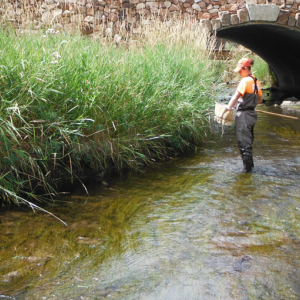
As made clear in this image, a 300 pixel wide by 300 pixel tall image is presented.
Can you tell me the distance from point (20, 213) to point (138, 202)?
3.61 ft

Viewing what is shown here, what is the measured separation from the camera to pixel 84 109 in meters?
4.16

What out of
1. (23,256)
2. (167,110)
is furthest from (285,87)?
(23,256)

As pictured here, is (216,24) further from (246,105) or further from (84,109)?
(84,109)

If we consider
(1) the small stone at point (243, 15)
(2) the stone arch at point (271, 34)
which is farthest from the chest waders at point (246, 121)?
(1) the small stone at point (243, 15)

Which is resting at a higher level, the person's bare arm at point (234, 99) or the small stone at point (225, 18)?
the small stone at point (225, 18)

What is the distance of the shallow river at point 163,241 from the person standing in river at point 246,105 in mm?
344

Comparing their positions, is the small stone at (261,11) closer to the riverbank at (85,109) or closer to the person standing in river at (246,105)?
the riverbank at (85,109)

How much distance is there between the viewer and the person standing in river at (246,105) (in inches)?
187

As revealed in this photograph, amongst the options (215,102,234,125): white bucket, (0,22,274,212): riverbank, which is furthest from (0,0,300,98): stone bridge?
(215,102,234,125): white bucket

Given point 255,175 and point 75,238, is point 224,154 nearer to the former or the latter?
point 255,175

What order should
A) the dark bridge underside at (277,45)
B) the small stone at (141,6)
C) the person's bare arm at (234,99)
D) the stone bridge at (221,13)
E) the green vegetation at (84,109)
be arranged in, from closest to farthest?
1. the green vegetation at (84,109)
2. the person's bare arm at (234,99)
3. the stone bridge at (221,13)
4. the small stone at (141,6)
5. the dark bridge underside at (277,45)

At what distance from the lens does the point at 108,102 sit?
15.0ft

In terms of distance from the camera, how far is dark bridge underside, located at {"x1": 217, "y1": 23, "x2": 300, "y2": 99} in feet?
46.8

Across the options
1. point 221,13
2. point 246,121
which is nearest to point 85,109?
point 246,121
